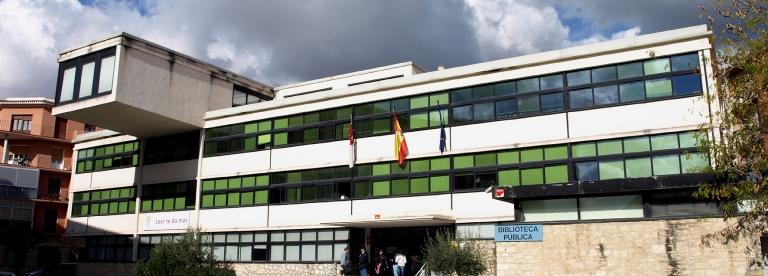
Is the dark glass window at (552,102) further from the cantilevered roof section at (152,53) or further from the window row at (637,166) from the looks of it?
the cantilevered roof section at (152,53)

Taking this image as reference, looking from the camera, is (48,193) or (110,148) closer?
(110,148)

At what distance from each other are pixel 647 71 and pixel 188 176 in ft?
76.9

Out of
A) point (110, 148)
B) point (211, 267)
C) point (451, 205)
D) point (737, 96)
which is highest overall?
point (110, 148)

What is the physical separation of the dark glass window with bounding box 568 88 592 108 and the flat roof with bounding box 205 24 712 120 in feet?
4.39

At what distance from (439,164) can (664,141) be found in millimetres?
8657

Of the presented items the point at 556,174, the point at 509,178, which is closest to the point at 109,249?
the point at 509,178

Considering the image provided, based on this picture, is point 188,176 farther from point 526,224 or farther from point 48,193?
point 48,193

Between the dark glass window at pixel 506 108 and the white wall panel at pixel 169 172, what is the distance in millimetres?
17215

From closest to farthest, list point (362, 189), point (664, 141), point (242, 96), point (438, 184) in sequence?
point (664, 141)
point (438, 184)
point (362, 189)
point (242, 96)

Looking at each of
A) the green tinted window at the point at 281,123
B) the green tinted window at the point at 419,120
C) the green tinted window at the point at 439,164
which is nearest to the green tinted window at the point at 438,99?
the green tinted window at the point at 419,120

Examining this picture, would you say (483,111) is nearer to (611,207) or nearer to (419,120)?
(419,120)

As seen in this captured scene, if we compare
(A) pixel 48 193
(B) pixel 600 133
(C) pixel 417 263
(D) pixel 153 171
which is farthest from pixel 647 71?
(A) pixel 48 193

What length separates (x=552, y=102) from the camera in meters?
26.1

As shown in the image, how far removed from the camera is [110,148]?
41375 millimetres
